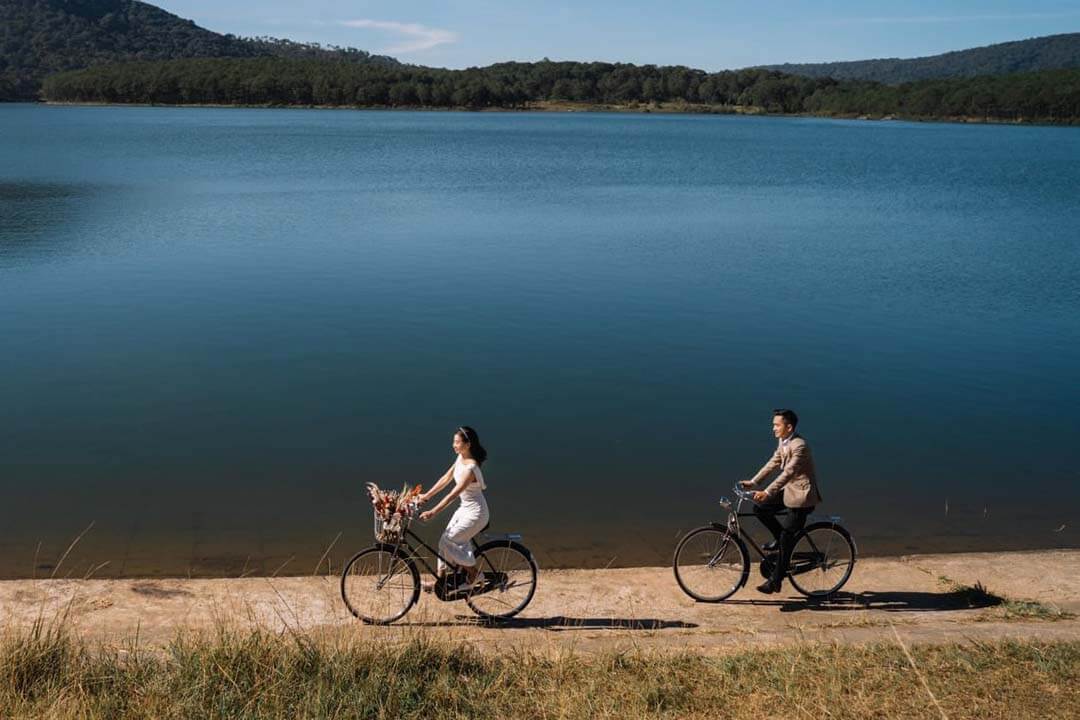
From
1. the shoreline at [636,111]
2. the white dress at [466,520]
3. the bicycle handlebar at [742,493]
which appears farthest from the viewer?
the shoreline at [636,111]

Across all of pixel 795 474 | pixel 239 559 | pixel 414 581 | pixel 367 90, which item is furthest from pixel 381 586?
pixel 367 90

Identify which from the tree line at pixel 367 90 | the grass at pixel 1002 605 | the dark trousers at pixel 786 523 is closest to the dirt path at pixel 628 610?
the grass at pixel 1002 605

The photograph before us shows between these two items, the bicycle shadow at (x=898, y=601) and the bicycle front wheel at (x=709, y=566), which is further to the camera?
the bicycle front wheel at (x=709, y=566)

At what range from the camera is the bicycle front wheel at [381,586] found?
912cm

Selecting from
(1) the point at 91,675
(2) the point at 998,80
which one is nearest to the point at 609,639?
(1) the point at 91,675

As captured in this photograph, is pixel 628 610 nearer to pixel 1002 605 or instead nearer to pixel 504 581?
pixel 504 581

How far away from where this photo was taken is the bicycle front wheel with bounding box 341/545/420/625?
9.12 m

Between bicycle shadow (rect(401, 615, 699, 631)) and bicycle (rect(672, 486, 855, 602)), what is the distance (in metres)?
0.74

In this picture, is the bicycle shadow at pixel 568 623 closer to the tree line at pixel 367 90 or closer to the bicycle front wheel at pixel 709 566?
the bicycle front wheel at pixel 709 566

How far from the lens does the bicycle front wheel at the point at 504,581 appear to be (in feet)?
30.4

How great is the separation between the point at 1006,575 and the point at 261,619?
7572mm

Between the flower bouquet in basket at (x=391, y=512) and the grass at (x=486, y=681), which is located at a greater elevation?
the flower bouquet in basket at (x=391, y=512)

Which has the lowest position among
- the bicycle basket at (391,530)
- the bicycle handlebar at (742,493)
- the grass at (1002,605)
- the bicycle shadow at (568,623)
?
the bicycle shadow at (568,623)

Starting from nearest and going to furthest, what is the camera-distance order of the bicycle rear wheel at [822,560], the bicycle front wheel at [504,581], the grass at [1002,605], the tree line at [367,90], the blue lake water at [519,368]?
1. the bicycle front wheel at [504,581]
2. the grass at [1002,605]
3. the bicycle rear wheel at [822,560]
4. the blue lake water at [519,368]
5. the tree line at [367,90]
